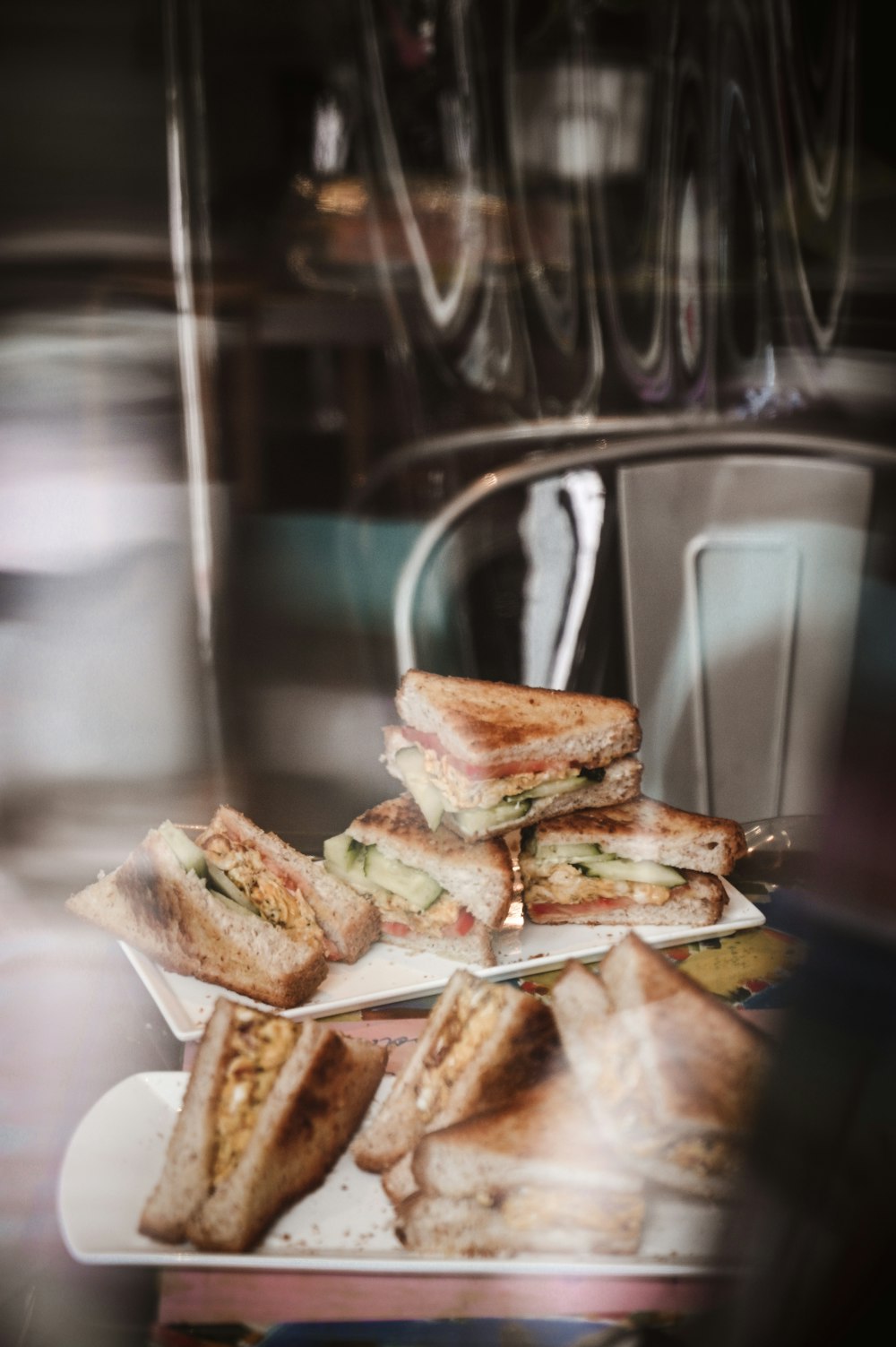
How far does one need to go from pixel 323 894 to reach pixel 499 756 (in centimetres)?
17

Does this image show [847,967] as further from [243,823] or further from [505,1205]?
[243,823]

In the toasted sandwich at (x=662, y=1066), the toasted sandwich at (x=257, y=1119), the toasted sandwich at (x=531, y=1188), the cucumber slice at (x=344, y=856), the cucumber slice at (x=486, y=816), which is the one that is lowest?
the cucumber slice at (x=344, y=856)

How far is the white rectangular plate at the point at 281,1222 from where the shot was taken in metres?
0.29

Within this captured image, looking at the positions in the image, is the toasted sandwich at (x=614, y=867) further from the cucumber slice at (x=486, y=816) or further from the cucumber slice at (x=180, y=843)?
the cucumber slice at (x=180, y=843)

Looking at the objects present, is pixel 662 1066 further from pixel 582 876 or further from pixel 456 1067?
pixel 582 876

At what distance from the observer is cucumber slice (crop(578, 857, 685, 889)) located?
32.5 inches

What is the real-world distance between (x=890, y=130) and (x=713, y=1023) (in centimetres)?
37

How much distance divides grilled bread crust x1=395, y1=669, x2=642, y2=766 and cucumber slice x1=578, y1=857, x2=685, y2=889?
0.27ft

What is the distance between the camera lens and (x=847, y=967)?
0.74ft

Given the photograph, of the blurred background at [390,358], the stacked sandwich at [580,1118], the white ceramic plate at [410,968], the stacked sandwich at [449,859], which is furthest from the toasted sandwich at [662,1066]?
the stacked sandwich at [449,859]

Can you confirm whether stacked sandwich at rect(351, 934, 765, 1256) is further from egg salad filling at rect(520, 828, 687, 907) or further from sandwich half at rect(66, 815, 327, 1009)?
egg salad filling at rect(520, 828, 687, 907)

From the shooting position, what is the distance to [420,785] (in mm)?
857

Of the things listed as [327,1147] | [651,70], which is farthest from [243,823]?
[651,70]

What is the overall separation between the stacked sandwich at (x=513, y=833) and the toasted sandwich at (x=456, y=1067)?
258 millimetres
